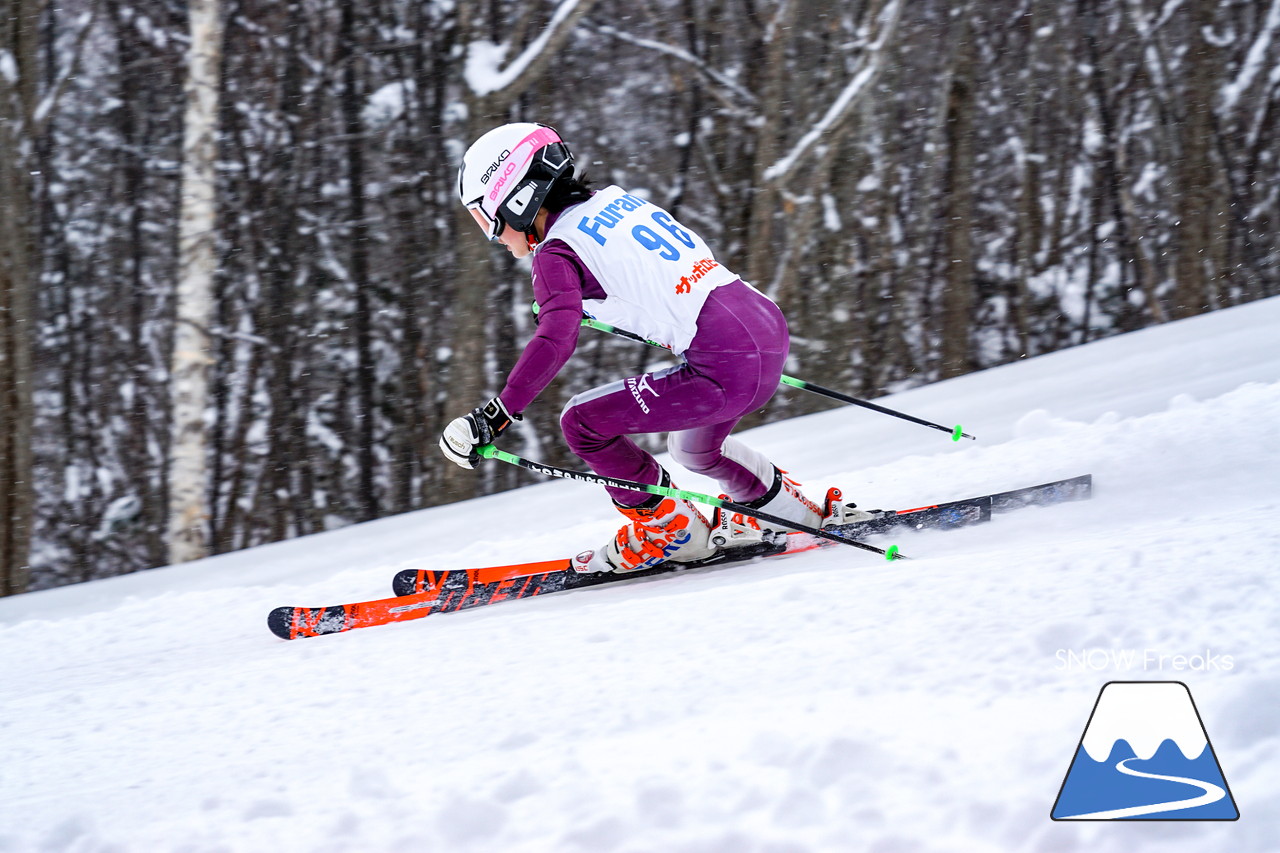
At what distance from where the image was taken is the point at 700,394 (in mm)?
2807

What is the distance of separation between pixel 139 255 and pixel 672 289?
4656 mm

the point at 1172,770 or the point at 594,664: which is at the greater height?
the point at 594,664

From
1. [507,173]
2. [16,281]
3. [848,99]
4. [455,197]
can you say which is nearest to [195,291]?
[16,281]

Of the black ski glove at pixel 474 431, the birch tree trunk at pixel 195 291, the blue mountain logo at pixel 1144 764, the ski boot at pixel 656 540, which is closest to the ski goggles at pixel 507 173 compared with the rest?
the black ski glove at pixel 474 431

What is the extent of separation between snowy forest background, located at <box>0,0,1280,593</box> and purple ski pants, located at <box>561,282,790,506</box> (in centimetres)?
340

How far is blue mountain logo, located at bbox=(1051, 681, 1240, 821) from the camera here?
1.46 meters

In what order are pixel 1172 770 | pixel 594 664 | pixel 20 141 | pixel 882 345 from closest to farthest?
pixel 1172 770
pixel 594 664
pixel 20 141
pixel 882 345

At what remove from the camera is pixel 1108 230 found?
280 inches

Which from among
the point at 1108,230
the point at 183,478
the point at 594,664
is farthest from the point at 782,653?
the point at 1108,230

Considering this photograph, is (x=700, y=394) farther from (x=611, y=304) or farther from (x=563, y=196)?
(x=563, y=196)

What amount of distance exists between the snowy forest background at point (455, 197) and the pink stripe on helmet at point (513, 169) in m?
3.39

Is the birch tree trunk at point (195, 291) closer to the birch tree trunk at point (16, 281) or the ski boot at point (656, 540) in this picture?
the birch tree trunk at point (16, 281)

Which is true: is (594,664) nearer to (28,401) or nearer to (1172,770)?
(1172,770)

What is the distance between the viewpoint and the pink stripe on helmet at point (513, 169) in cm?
274
